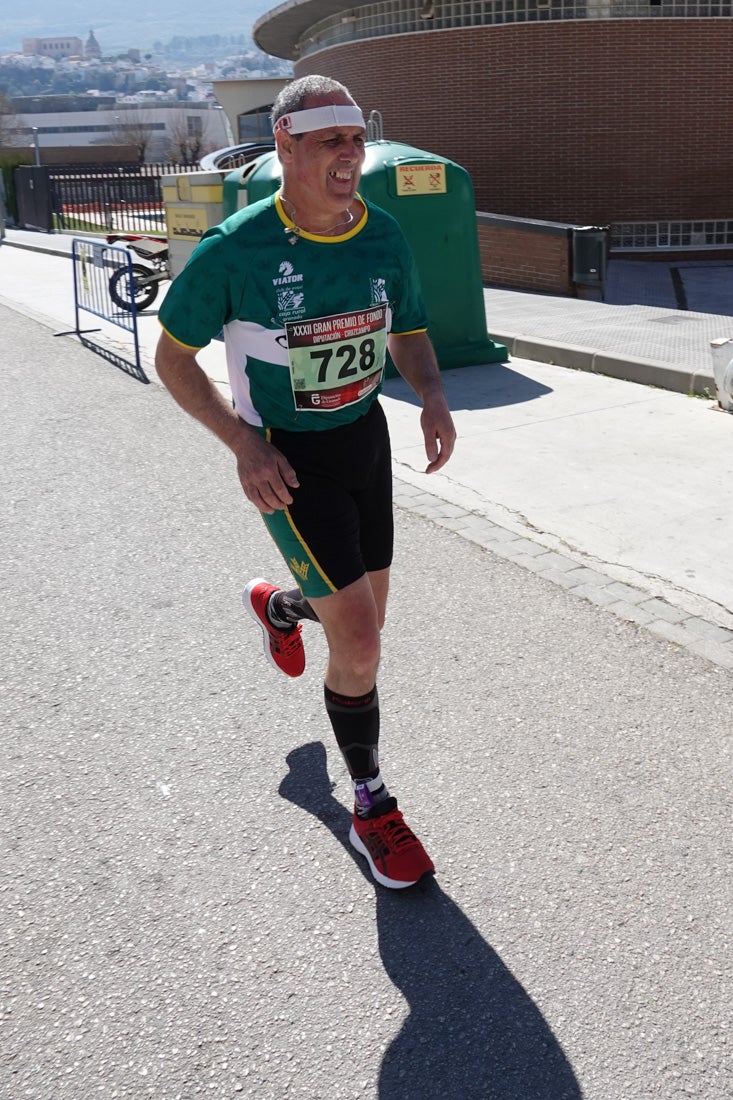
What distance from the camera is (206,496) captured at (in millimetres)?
6746

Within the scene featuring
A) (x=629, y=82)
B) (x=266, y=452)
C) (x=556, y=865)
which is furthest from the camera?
(x=629, y=82)

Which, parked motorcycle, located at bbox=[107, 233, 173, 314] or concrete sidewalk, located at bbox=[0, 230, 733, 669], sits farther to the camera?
parked motorcycle, located at bbox=[107, 233, 173, 314]

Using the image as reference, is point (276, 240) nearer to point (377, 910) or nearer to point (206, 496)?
point (377, 910)

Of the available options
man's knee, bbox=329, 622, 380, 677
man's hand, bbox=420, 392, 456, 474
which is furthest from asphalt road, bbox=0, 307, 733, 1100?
man's hand, bbox=420, 392, 456, 474

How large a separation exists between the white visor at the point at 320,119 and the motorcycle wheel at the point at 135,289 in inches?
411

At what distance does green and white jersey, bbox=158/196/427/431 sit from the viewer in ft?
9.73

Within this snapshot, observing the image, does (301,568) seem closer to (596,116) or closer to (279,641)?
(279,641)

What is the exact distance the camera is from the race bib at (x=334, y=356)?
3033 mm

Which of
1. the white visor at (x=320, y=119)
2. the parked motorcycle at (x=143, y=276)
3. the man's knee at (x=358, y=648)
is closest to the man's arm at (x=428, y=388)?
the man's knee at (x=358, y=648)

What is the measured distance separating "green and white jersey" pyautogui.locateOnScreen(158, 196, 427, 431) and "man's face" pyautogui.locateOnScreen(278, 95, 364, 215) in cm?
10

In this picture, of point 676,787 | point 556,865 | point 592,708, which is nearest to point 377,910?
point 556,865

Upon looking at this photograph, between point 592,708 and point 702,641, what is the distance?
794 mm

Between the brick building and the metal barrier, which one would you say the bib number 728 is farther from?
the brick building

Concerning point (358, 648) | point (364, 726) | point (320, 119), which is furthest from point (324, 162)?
point (364, 726)
